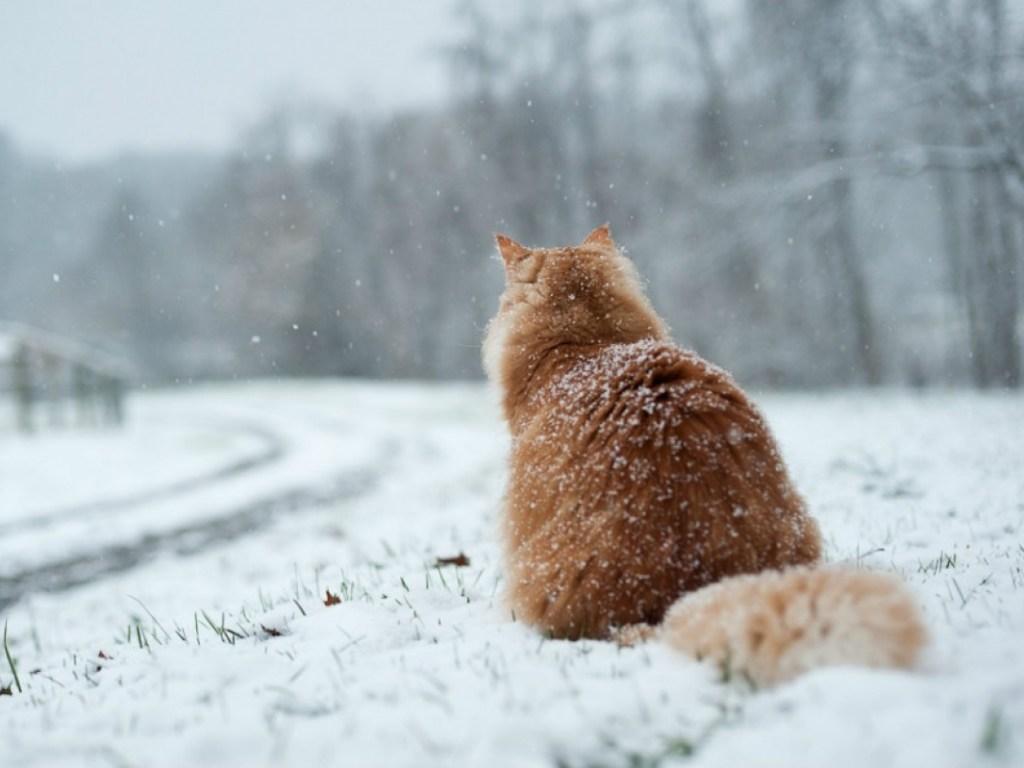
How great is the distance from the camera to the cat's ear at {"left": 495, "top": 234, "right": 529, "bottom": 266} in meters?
4.49

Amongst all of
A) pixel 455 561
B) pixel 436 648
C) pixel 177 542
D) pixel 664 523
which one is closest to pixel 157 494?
pixel 177 542

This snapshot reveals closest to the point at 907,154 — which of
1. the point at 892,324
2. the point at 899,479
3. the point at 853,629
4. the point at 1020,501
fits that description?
the point at 899,479

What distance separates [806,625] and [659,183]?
20709 mm

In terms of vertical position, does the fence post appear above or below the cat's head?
below

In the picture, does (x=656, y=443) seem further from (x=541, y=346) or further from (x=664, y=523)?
(x=541, y=346)

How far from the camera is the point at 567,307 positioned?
12.8ft

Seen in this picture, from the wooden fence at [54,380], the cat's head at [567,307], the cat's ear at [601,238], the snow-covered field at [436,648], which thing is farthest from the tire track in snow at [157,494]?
the cat's ear at [601,238]

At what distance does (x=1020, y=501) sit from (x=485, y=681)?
14.1 feet

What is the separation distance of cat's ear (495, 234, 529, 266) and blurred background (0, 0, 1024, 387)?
345 inches

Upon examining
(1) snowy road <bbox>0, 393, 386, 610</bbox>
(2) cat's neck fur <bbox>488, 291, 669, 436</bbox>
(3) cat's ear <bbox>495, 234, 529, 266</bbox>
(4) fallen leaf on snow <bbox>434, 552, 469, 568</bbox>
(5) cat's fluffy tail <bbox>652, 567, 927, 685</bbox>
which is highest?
(3) cat's ear <bbox>495, 234, 529, 266</bbox>

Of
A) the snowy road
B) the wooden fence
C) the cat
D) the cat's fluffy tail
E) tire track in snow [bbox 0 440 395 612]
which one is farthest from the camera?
the wooden fence

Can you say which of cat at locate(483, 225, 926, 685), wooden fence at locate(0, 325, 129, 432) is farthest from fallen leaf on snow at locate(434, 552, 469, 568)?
wooden fence at locate(0, 325, 129, 432)

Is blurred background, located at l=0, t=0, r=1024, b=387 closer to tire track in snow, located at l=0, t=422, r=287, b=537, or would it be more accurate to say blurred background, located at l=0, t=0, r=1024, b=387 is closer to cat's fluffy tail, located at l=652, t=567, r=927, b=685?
tire track in snow, located at l=0, t=422, r=287, b=537

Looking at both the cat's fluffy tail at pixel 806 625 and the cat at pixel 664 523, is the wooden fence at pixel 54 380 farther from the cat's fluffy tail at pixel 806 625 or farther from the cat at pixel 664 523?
the cat's fluffy tail at pixel 806 625
